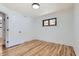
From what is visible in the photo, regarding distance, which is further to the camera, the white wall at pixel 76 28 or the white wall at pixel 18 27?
the white wall at pixel 18 27

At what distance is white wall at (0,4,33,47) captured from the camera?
2.19 metres

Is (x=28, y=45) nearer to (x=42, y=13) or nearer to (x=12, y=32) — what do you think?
(x=12, y=32)

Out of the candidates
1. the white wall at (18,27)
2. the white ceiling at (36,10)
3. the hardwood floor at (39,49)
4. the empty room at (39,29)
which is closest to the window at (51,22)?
the empty room at (39,29)

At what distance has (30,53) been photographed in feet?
6.89

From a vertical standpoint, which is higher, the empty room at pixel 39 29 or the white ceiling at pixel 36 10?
the white ceiling at pixel 36 10

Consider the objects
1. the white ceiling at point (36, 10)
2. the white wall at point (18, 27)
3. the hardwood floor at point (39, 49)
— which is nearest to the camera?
the white ceiling at point (36, 10)

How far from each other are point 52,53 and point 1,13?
5.32ft

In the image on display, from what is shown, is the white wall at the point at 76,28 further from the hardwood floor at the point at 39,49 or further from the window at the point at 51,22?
the window at the point at 51,22

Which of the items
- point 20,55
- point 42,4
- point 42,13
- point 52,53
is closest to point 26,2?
point 42,4

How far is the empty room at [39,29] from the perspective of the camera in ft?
6.71

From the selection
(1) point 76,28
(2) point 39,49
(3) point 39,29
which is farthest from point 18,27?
(1) point 76,28

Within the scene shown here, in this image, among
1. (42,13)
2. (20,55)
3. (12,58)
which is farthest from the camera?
(42,13)

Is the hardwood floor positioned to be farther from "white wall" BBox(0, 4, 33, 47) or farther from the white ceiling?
the white ceiling

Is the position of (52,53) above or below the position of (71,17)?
below
